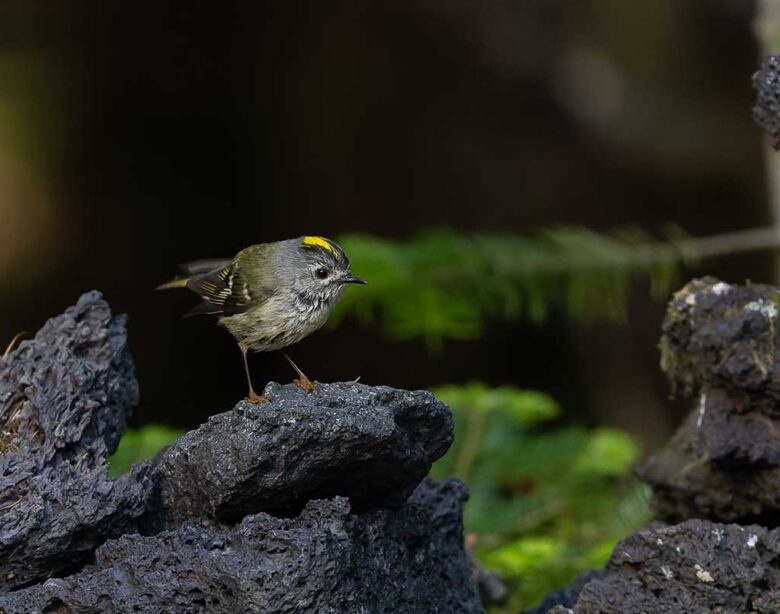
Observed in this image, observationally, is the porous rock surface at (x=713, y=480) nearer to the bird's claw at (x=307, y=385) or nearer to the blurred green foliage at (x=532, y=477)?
the bird's claw at (x=307, y=385)

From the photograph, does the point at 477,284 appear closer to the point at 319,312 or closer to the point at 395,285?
the point at 395,285

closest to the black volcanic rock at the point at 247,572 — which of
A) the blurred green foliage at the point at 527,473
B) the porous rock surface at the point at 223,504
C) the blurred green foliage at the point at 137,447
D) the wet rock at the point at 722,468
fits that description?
the porous rock surface at the point at 223,504

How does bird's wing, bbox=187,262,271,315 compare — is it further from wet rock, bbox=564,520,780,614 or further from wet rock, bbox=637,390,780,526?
wet rock, bbox=564,520,780,614

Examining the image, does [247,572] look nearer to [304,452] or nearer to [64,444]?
[304,452]

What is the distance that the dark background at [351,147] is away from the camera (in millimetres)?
8000

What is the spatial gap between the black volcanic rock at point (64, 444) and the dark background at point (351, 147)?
510 cm

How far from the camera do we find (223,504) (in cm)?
265

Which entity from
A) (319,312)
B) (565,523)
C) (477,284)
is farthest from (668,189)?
(319,312)

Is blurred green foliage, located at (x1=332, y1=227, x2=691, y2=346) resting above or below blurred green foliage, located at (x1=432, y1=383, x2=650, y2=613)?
above

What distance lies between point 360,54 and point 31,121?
7.38 ft

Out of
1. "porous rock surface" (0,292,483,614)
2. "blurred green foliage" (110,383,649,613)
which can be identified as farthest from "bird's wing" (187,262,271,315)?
"blurred green foliage" (110,383,649,613)

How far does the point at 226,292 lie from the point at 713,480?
5.48 feet

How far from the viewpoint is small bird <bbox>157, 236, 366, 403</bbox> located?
391 centimetres

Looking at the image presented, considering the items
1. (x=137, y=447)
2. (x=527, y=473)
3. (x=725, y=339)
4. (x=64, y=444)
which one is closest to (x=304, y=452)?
(x=64, y=444)
